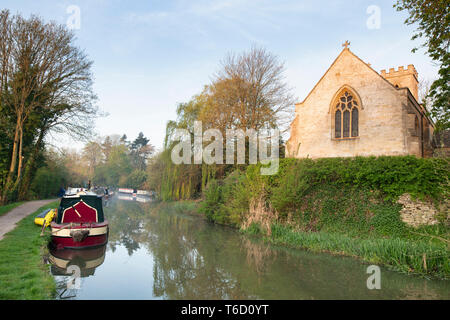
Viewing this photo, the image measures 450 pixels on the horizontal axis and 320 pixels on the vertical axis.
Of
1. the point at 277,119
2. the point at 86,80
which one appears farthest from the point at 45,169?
the point at 277,119

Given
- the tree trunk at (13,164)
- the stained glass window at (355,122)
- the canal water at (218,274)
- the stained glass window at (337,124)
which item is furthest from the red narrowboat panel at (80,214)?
the stained glass window at (355,122)

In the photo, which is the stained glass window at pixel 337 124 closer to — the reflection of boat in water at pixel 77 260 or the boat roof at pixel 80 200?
the boat roof at pixel 80 200

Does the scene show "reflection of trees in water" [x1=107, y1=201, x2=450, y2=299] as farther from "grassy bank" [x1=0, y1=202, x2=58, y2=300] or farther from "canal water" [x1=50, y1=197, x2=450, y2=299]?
"grassy bank" [x1=0, y1=202, x2=58, y2=300]

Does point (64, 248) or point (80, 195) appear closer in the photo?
point (64, 248)

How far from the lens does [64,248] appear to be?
946 centimetres

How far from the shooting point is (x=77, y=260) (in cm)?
845

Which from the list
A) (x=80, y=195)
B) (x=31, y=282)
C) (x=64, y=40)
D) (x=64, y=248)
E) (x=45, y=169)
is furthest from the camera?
(x=45, y=169)

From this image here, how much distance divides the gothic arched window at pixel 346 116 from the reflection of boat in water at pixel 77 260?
12541mm

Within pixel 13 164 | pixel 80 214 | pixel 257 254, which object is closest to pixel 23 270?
pixel 80 214

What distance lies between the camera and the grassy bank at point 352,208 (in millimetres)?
7594

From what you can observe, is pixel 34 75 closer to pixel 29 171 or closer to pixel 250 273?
pixel 29 171

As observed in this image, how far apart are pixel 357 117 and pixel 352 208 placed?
610 centimetres
